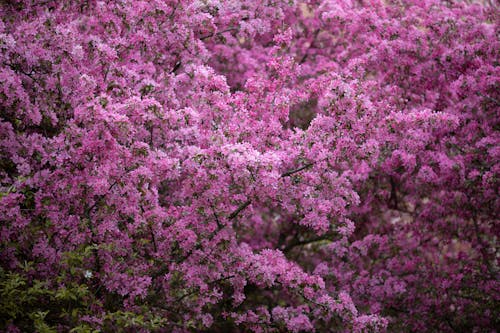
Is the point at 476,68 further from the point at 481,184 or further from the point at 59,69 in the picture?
the point at 59,69

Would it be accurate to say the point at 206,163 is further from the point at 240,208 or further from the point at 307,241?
the point at 307,241

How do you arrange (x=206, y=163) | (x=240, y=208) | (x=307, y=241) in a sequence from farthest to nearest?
(x=307, y=241)
(x=240, y=208)
(x=206, y=163)

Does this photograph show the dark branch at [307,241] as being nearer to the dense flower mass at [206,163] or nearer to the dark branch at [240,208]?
the dense flower mass at [206,163]

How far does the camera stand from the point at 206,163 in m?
5.30

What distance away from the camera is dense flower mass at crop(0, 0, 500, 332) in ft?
17.8

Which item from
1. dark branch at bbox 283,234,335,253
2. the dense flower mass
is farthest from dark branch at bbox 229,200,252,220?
dark branch at bbox 283,234,335,253

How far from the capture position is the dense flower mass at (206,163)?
543 cm

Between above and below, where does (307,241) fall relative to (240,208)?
below

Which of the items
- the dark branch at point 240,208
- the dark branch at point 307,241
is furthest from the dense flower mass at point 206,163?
the dark branch at point 307,241

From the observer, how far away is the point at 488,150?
7699mm

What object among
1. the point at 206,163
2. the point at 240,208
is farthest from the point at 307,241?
the point at 206,163

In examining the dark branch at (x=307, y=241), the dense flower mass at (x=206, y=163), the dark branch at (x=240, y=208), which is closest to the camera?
the dense flower mass at (x=206, y=163)

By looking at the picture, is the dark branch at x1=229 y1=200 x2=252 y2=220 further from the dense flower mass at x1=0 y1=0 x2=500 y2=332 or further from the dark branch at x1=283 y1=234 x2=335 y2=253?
the dark branch at x1=283 y1=234 x2=335 y2=253

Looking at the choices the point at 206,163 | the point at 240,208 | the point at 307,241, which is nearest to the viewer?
the point at 206,163
